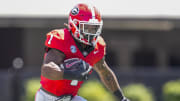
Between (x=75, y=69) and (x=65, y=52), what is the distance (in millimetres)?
356

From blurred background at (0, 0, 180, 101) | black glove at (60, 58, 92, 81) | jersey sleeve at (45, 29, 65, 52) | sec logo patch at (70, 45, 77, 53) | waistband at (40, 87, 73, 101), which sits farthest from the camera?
blurred background at (0, 0, 180, 101)

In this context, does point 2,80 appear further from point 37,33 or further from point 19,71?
point 37,33

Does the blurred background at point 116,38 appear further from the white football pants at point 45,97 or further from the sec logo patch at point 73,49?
the sec logo patch at point 73,49

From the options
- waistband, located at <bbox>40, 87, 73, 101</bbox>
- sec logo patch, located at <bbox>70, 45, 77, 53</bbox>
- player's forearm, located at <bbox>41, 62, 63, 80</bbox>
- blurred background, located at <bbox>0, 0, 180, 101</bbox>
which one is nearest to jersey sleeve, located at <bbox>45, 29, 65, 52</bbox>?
sec logo patch, located at <bbox>70, 45, 77, 53</bbox>

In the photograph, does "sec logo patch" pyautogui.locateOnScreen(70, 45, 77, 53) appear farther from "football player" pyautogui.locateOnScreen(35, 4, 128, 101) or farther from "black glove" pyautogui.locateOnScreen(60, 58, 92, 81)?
"black glove" pyautogui.locateOnScreen(60, 58, 92, 81)

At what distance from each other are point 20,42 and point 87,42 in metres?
9.57

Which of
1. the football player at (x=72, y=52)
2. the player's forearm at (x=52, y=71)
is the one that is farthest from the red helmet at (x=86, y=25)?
the player's forearm at (x=52, y=71)

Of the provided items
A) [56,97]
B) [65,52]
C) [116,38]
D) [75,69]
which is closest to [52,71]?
[75,69]

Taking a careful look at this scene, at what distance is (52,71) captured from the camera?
4273 mm

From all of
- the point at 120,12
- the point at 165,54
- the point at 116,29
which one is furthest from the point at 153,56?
the point at 120,12

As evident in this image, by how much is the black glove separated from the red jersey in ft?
0.63

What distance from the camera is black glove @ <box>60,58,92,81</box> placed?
4254mm

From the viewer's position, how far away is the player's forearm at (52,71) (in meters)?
4.25

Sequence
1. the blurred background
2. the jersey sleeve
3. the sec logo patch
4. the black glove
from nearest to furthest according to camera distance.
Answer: the black glove
the jersey sleeve
the sec logo patch
the blurred background
